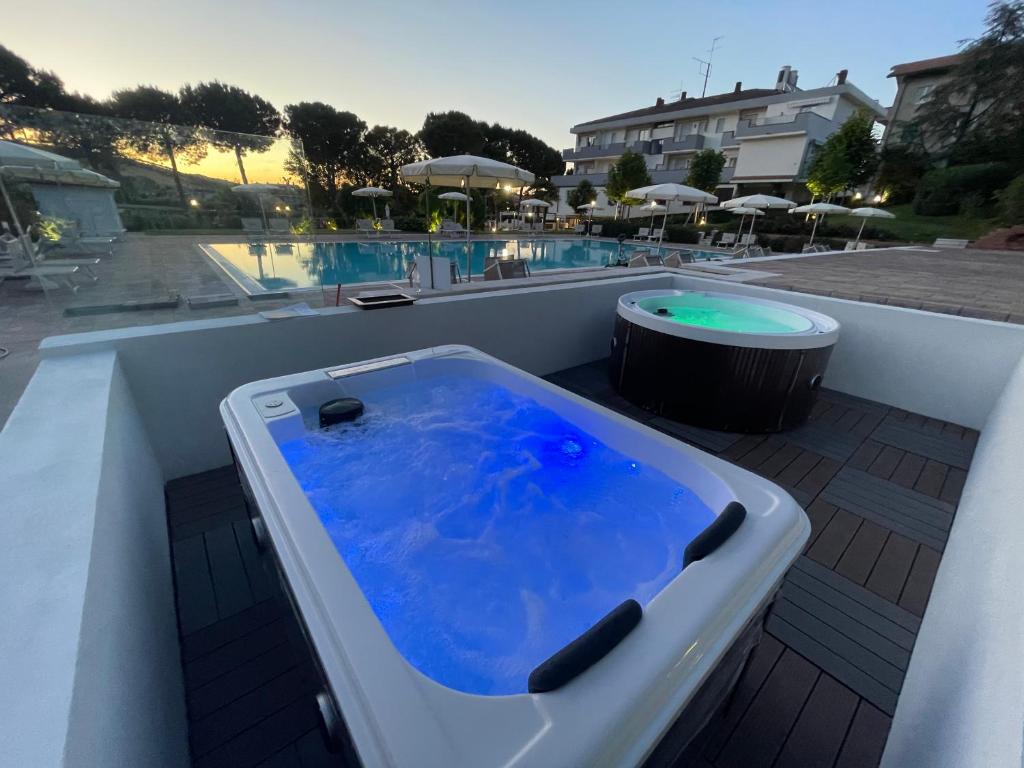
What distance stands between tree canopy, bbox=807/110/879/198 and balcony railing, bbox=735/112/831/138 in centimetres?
306

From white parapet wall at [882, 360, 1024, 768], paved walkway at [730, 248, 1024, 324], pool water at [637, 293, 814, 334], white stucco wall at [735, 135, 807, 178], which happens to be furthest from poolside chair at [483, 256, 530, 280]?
white stucco wall at [735, 135, 807, 178]

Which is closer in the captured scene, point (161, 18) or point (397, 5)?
point (161, 18)

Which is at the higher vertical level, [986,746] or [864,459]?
[986,746]

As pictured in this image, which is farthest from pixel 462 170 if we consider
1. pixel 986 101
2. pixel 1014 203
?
pixel 986 101

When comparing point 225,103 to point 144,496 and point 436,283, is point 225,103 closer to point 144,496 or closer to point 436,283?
point 436,283

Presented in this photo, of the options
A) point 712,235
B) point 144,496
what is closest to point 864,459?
point 144,496

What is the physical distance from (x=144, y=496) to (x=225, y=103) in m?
19.8

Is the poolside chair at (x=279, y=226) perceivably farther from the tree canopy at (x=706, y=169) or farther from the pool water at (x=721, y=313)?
the tree canopy at (x=706, y=169)

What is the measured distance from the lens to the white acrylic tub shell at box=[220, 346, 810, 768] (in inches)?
25.7

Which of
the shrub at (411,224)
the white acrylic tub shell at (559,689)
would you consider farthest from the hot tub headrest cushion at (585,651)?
the shrub at (411,224)

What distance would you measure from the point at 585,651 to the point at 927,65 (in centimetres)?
2679

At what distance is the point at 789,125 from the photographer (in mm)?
16047

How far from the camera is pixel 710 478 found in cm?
133

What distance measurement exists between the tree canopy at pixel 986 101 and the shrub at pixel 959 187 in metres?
0.92
